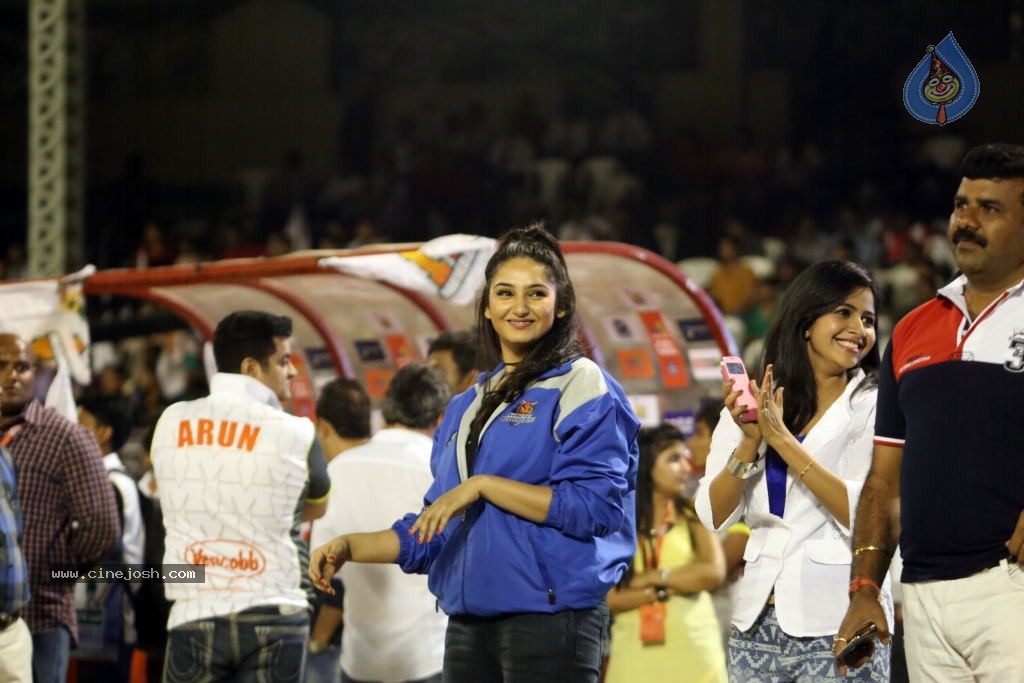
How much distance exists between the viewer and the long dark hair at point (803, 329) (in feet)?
14.3

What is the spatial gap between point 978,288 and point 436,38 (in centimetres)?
1735

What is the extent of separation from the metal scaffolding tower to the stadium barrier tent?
3670 millimetres

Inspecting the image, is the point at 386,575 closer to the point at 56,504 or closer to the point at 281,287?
the point at 56,504

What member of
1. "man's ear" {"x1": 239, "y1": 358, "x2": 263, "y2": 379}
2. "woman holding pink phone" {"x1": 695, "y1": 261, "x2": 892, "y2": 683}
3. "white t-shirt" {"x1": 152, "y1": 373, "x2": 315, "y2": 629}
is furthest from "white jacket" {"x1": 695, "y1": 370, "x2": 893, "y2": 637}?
"man's ear" {"x1": 239, "y1": 358, "x2": 263, "y2": 379}

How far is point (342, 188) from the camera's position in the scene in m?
18.8

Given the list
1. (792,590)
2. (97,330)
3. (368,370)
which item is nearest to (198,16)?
(97,330)

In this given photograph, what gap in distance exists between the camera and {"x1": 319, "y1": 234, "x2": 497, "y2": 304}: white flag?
7676 mm

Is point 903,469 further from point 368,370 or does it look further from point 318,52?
point 318,52

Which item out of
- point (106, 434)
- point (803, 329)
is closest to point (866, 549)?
point (803, 329)

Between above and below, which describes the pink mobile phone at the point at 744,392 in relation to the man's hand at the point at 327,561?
above

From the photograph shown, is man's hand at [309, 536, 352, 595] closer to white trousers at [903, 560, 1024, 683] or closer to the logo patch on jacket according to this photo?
the logo patch on jacket

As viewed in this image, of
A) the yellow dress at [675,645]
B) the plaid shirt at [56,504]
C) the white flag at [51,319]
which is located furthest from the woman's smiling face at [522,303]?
the white flag at [51,319]

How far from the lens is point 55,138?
1266 centimetres

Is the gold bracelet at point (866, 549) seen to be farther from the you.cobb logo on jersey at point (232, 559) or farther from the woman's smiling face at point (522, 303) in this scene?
the you.cobb logo on jersey at point (232, 559)
